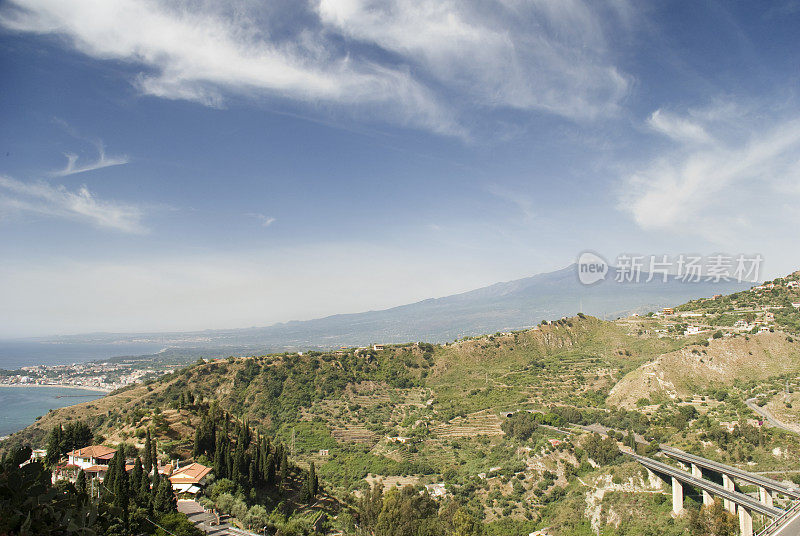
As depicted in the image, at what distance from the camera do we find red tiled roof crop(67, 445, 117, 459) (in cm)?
1941

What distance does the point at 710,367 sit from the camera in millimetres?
39250

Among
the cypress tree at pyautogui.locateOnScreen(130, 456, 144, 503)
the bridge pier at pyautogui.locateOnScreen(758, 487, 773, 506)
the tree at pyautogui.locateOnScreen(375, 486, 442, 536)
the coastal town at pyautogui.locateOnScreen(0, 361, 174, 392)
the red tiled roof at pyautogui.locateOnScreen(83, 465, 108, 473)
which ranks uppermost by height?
the cypress tree at pyautogui.locateOnScreen(130, 456, 144, 503)

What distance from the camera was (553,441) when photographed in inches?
1230

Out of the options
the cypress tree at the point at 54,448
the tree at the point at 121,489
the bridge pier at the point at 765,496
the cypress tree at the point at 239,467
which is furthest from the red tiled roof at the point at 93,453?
the bridge pier at the point at 765,496

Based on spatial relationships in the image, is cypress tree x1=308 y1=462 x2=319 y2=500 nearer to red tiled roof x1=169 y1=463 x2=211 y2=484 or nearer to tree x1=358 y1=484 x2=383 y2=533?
tree x1=358 y1=484 x2=383 y2=533

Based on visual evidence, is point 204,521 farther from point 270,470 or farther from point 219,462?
point 270,470

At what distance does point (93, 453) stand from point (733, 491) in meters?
33.3

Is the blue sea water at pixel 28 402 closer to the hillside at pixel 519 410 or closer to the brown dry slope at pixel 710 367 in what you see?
the hillside at pixel 519 410

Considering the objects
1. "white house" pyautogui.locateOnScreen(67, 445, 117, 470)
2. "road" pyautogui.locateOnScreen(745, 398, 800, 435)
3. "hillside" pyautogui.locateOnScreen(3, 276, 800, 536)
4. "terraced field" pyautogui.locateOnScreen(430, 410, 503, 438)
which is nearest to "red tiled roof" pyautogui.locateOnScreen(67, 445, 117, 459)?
"white house" pyautogui.locateOnScreen(67, 445, 117, 470)

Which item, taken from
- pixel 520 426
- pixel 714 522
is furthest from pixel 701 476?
pixel 520 426

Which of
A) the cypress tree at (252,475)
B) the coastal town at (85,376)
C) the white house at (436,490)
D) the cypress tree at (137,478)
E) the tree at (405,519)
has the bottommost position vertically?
the coastal town at (85,376)

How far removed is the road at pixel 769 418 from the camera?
89.4 feet

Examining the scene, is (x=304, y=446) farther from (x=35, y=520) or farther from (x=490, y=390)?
(x=35, y=520)

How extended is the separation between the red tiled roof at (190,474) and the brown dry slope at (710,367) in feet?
117
